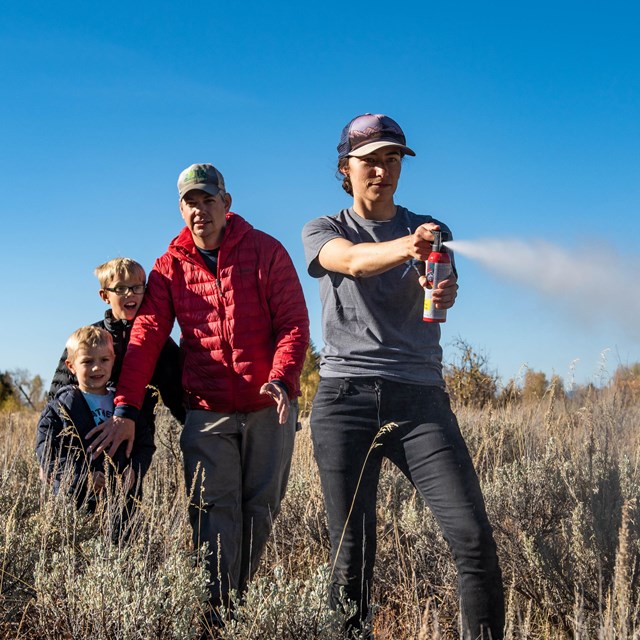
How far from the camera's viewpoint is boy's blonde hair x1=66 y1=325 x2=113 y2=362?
14.0ft

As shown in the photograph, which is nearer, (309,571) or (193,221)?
(193,221)

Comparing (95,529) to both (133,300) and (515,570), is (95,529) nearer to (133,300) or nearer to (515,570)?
(133,300)

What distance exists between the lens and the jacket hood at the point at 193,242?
3877 mm

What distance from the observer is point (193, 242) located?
3941 mm

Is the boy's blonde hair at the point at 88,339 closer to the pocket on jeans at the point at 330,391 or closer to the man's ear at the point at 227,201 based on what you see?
the man's ear at the point at 227,201

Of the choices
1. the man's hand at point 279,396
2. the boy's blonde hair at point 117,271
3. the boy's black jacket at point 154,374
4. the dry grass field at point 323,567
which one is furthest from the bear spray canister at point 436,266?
the boy's blonde hair at point 117,271

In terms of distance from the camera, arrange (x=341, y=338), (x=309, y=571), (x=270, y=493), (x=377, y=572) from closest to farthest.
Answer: (x=341, y=338) < (x=270, y=493) < (x=377, y=572) < (x=309, y=571)

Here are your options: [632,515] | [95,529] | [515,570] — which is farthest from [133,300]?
[632,515]

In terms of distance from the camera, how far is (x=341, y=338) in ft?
10.8

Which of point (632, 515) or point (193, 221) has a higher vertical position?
point (193, 221)

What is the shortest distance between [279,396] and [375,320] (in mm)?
628

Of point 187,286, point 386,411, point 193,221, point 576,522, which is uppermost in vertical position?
point 193,221

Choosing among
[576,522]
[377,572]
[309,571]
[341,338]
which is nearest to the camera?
[341,338]

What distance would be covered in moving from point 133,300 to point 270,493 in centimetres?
142
